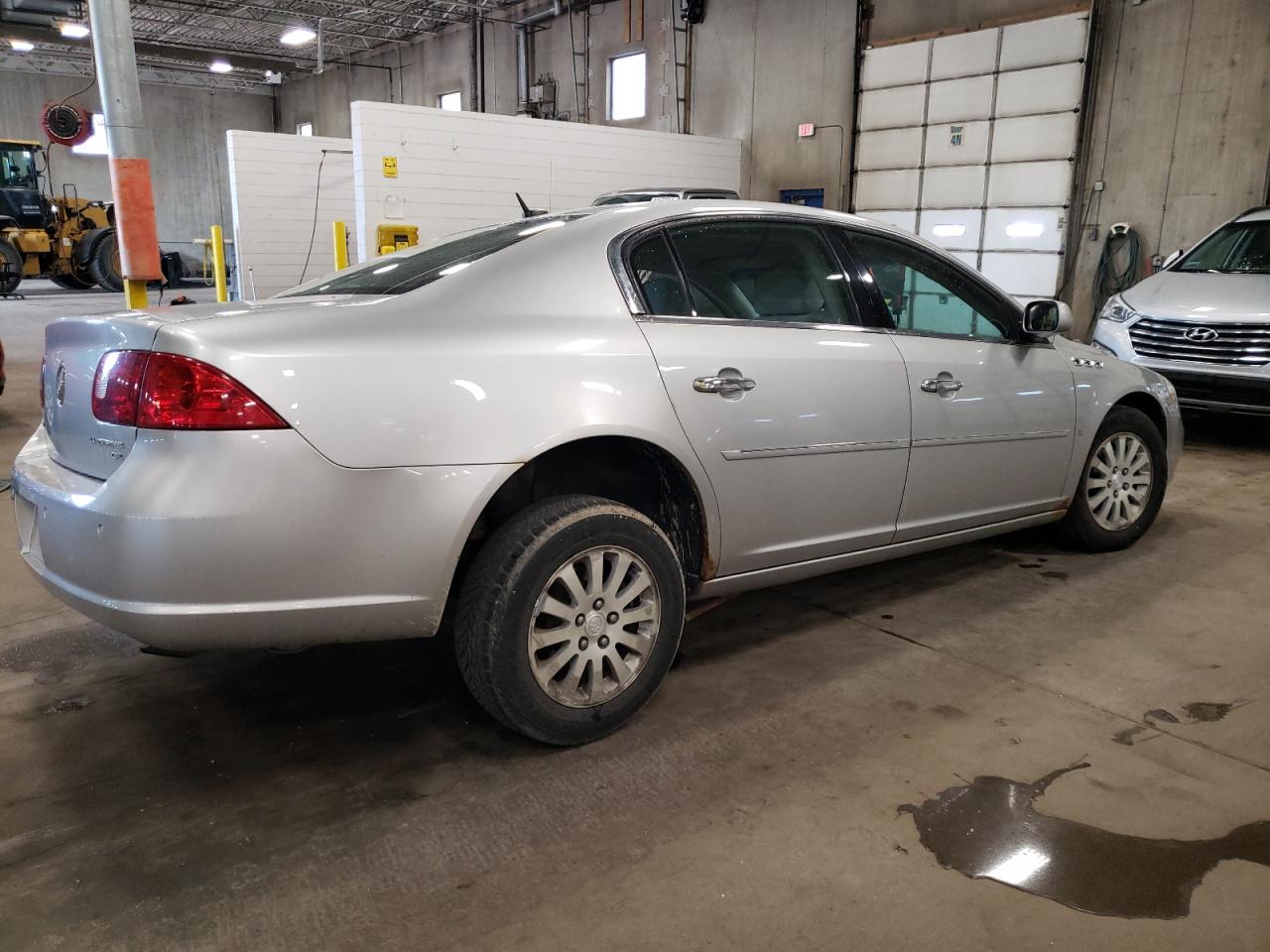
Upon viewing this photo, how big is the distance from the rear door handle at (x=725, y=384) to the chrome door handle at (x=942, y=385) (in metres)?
0.73

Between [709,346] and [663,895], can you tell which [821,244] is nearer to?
[709,346]

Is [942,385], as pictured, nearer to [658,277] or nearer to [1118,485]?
[658,277]

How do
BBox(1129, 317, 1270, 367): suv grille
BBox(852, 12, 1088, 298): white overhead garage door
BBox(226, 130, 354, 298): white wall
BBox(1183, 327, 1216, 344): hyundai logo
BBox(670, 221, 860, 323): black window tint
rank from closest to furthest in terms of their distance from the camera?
BBox(670, 221, 860, 323): black window tint → BBox(1129, 317, 1270, 367): suv grille → BBox(1183, 327, 1216, 344): hyundai logo → BBox(852, 12, 1088, 298): white overhead garage door → BBox(226, 130, 354, 298): white wall

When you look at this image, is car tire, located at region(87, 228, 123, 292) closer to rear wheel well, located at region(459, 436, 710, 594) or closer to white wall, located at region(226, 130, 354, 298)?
white wall, located at region(226, 130, 354, 298)

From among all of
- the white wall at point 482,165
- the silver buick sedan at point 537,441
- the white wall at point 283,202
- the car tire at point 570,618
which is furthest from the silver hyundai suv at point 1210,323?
the white wall at point 283,202

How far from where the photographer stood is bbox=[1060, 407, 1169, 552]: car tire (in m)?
3.74

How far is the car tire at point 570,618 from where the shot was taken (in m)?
2.13

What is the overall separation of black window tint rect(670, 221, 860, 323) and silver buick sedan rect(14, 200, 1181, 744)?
0.04 ft

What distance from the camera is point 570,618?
7.34 feet

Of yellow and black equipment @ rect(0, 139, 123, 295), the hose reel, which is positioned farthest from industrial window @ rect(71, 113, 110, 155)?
yellow and black equipment @ rect(0, 139, 123, 295)

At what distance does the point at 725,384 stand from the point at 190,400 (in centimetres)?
128

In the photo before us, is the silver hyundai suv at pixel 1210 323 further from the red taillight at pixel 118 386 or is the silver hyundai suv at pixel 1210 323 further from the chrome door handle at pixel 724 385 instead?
the red taillight at pixel 118 386

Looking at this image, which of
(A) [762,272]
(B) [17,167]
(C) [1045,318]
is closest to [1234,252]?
(C) [1045,318]

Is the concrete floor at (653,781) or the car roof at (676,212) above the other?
the car roof at (676,212)
